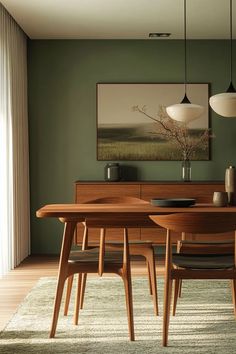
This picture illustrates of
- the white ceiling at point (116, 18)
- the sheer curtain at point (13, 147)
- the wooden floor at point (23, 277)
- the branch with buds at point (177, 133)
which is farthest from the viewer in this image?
the branch with buds at point (177, 133)

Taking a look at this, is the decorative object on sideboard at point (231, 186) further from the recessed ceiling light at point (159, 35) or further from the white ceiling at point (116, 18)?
the recessed ceiling light at point (159, 35)

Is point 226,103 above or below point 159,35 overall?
below

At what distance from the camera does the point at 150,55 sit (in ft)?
23.6

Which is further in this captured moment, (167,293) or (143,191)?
(143,191)

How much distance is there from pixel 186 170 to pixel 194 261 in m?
3.24

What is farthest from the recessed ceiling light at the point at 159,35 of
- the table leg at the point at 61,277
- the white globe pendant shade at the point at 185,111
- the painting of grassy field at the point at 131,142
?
the table leg at the point at 61,277

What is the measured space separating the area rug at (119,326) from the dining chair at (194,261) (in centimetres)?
23

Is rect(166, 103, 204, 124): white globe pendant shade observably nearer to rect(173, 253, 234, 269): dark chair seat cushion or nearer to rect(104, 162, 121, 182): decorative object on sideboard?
rect(173, 253, 234, 269): dark chair seat cushion

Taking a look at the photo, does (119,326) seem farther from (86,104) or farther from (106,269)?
(86,104)

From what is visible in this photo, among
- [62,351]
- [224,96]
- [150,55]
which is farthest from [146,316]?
[150,55]

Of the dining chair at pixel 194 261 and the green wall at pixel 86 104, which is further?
the green wall at pixel 86 104

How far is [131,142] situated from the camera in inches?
283

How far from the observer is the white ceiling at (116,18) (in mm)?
5664

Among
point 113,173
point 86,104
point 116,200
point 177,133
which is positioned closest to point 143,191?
point 113,173
